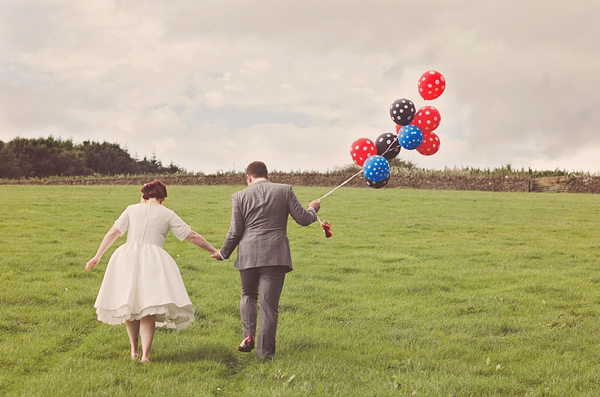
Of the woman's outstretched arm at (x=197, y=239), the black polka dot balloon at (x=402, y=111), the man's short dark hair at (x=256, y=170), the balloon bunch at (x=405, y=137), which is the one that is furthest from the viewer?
the black polka dot balloon at (x=402, y=111)

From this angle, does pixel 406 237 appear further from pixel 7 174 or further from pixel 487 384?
pixel 7 174

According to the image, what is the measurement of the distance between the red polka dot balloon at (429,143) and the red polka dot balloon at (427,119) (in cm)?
11

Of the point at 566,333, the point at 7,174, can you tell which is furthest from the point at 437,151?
the point at 7,174

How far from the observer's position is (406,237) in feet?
59.0

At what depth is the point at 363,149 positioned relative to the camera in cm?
925

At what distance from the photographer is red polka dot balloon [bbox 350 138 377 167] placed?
9234mm

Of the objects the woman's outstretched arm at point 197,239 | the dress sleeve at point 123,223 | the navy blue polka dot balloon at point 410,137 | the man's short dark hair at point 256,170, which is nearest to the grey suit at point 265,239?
the man's short dark hair at point 256,170

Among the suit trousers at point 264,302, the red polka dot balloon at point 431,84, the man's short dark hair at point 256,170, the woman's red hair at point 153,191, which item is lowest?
the suit trousers at point 264,302

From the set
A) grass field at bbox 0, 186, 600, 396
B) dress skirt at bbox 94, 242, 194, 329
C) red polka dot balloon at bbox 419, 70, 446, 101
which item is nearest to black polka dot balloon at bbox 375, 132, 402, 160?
red polka dot balloon at bbox 419, 70, 446, 101

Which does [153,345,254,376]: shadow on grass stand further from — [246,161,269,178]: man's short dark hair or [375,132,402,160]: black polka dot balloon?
[375,132,402,160]: black polka dot balloon

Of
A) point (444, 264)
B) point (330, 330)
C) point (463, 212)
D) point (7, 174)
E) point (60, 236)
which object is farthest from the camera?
point (7, 174)

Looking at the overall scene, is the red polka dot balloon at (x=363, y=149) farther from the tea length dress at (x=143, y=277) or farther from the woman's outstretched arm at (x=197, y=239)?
the tea length dress at (x=143, y=277)

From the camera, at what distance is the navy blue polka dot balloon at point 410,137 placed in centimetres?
869

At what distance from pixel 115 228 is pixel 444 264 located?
9388 mm
